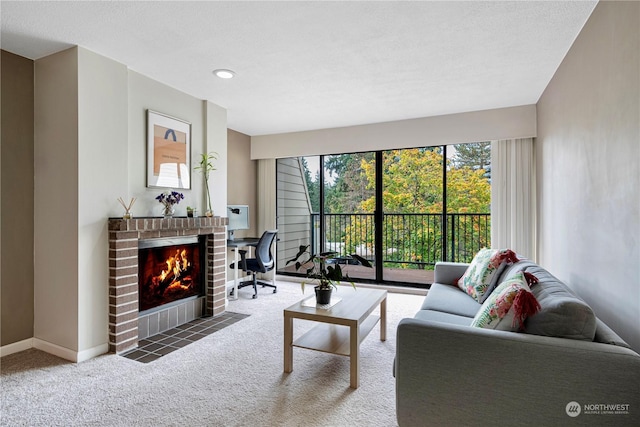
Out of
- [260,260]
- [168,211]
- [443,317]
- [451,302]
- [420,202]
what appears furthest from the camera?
[420,202]

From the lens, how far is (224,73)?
2969mm

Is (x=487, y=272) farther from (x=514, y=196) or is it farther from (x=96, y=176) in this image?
(x=96, y=176)

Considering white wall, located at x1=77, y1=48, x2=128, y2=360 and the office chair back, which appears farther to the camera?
the office chair back

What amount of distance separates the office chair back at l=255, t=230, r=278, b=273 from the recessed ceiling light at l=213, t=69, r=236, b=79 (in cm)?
212

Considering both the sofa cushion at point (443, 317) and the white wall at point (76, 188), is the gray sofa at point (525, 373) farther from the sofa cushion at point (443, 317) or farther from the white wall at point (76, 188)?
the white wall at point (76, 188)

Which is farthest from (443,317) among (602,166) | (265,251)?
(265,251)

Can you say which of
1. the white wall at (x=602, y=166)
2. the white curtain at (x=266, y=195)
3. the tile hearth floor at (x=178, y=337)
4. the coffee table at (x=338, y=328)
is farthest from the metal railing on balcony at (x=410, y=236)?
the coffee table at (x=338, y=328)

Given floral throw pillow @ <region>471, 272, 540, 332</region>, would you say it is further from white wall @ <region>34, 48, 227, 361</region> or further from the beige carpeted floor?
white wall @ <region>34, 48, 227, 361</region>

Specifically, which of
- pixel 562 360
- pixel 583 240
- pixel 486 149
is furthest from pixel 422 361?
pixel 486 149

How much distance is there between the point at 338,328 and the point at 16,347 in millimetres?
2650

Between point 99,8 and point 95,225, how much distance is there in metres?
1.56

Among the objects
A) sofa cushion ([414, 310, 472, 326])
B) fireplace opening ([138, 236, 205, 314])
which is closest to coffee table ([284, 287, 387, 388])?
sofa cushion ([414, 310, 472, 326])

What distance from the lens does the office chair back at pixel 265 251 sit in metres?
4.43

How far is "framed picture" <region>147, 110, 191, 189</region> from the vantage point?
312cm
